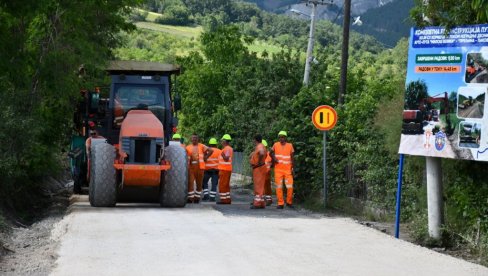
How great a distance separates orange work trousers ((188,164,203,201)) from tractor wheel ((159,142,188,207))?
3.50 metres

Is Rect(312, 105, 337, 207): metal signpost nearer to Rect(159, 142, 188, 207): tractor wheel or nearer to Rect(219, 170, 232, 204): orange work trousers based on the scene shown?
Rect(219, 170, 232, 204): orange work trousers

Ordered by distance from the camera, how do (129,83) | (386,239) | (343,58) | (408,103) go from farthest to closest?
(343,58) < (129,83) < (408,103) < (386,239)

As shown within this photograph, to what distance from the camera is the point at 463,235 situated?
15.4 metres

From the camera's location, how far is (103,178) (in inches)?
808

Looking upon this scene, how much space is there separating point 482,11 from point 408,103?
7345mm

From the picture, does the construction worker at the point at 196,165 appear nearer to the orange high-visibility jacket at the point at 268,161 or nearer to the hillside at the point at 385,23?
the orange high-visibility jacket at the point at 268,161

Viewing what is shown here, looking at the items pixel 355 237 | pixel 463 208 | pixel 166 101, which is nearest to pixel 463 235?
pixel 463 208

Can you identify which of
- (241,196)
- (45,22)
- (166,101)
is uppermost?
(45,22)

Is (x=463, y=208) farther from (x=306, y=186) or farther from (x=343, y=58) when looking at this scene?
(x=343, y=58)

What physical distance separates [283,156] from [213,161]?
9.63ft

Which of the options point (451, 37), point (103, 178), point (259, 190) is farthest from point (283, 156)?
point (451, 37)

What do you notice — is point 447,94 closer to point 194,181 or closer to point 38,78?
point 194,181

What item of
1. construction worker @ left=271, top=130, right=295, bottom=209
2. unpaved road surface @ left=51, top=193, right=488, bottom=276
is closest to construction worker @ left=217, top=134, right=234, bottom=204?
construction worker @ left=271, top=130, right=295, bottom=209

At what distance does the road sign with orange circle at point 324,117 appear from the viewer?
23.5 m
